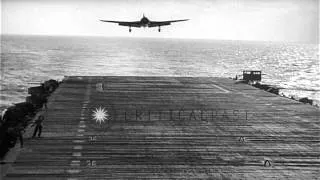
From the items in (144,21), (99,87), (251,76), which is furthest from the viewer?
(251,76)

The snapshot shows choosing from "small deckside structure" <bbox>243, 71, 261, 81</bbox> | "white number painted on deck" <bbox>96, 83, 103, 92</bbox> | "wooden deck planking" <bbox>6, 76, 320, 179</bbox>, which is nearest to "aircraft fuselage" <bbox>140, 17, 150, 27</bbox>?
"wooden deck planking" <bbox>6, 76, 320, 179</bbox>

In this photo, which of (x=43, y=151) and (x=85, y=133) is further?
(x=85, y=133)

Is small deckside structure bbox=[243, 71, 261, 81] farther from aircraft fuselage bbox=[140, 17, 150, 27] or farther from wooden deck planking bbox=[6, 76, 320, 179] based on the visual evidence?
aircraft fuselage bbox=[140, 17, 150, 27]

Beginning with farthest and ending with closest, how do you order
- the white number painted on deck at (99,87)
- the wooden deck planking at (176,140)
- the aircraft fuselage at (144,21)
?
the white number painted on deck at (99,87) < the aircraft fuselage at (144,21) < the wooden deck planking at (176,140)

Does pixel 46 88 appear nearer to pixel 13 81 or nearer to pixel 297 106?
pixel 297 106

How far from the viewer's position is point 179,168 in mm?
26062

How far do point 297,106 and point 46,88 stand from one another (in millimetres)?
33021

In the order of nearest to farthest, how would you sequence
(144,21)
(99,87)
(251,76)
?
(144,21), (99,87), (251,76)

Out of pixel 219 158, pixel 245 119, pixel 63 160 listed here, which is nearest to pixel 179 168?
pixel 219 158

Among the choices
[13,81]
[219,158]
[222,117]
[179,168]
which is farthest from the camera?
[13,81]

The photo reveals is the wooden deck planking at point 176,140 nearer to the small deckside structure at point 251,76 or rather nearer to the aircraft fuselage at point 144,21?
the aircraft fuselage at point 144,21

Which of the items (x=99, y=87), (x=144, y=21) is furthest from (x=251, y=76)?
(x=144, y=21)

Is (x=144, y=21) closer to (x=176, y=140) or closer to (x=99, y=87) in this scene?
(x=176, y=140)

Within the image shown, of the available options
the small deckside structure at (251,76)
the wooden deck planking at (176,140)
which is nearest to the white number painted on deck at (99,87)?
the wooden deck planking at (176,140)
